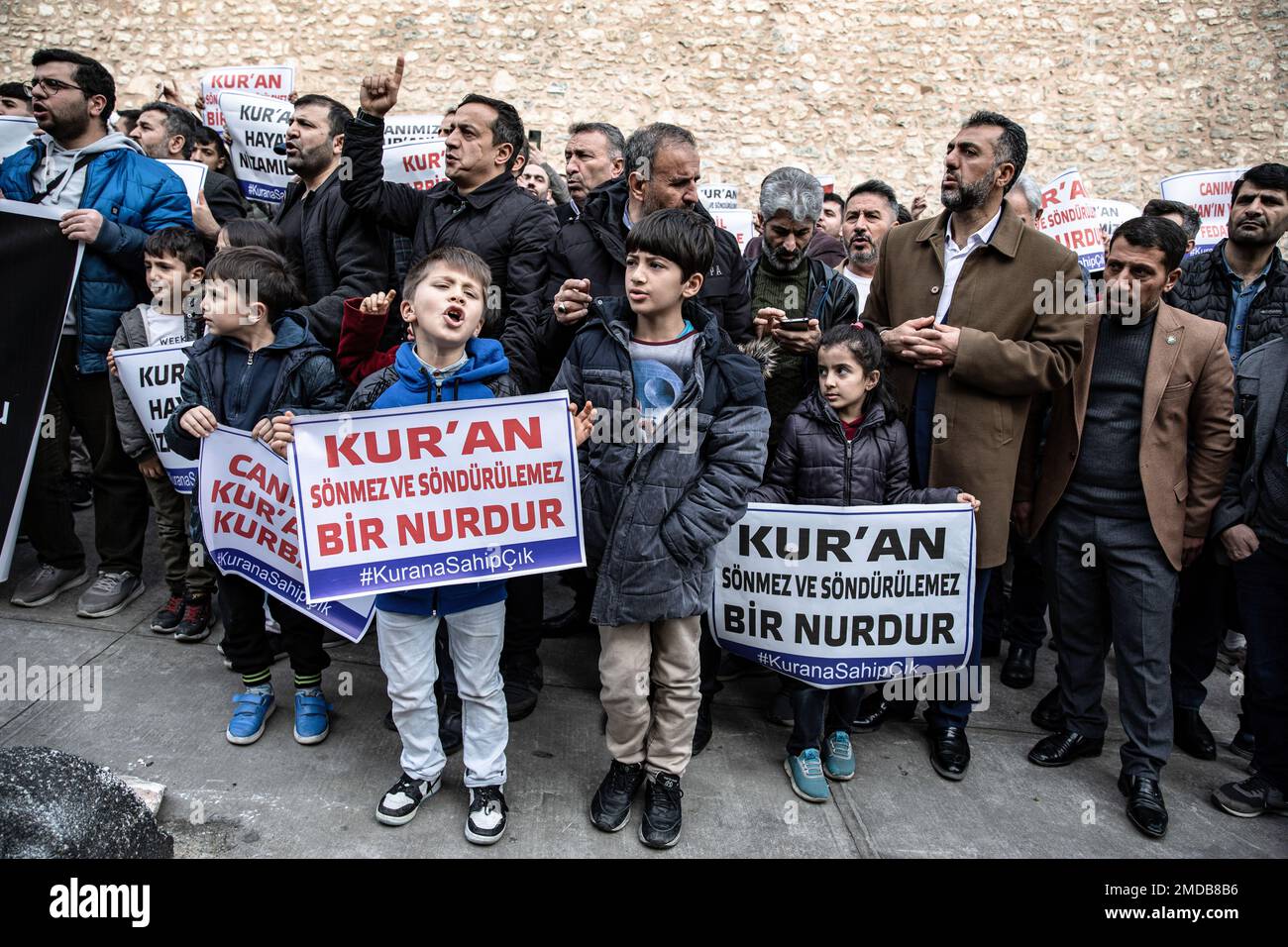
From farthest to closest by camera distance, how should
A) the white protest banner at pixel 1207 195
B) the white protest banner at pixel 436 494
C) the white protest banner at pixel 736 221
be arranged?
the white protest banner at pixel 736 221 < the white protest banner at pixel 1207 195 < the white protest banner at pixel 436 494

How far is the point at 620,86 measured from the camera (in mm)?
13641

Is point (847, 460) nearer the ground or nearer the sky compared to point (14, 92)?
nearer the ground

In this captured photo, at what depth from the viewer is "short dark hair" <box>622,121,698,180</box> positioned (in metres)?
3.57

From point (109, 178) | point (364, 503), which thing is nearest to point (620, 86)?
point (109, 178)

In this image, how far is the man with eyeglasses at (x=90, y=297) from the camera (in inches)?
171

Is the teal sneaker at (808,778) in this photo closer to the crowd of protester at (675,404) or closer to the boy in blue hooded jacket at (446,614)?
the crowd of protester at (675,404)

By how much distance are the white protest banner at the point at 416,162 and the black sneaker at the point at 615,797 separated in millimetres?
4435

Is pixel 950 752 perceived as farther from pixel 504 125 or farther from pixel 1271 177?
pixel 1271 177

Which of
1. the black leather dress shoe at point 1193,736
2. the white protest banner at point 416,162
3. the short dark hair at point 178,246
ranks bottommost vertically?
the black leather dress shoe at point 1193,736

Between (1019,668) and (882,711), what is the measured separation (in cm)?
102

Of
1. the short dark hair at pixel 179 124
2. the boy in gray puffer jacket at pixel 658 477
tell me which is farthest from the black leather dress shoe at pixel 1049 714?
the short dark hair at pixel 179 124

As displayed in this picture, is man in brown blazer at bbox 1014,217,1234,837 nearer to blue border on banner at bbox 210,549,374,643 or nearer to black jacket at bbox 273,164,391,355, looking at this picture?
blue border on banner at bbox 210,549,374,643

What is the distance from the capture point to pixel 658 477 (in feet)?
9.66

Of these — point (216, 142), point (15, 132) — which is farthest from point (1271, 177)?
point (15, 132)
